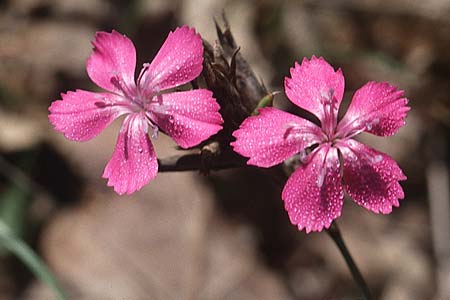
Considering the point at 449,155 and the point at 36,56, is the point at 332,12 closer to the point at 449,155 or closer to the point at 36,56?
the point at 449,155

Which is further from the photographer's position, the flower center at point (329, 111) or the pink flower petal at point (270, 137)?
the flower center at point (329, 111)

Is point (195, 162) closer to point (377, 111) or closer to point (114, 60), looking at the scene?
point (114, 60)

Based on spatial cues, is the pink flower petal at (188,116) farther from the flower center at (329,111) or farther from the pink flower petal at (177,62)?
the flower center at (329,111)

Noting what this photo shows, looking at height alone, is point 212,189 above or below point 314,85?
below

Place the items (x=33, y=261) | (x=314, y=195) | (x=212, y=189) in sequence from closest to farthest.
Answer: (x=314, y=195) < (x=33, y=261) < (x=212, y=189)

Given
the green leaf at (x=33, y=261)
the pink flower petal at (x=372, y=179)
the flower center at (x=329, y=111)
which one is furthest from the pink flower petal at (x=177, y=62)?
the green leaf at (x=33, y=261)

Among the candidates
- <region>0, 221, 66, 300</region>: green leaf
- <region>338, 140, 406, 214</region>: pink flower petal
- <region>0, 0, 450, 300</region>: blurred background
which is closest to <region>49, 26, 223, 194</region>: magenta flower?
<region>338, 140, 406, 214</region>: pink flower petal

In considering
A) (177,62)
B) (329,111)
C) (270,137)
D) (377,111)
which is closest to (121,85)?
(177,62)
